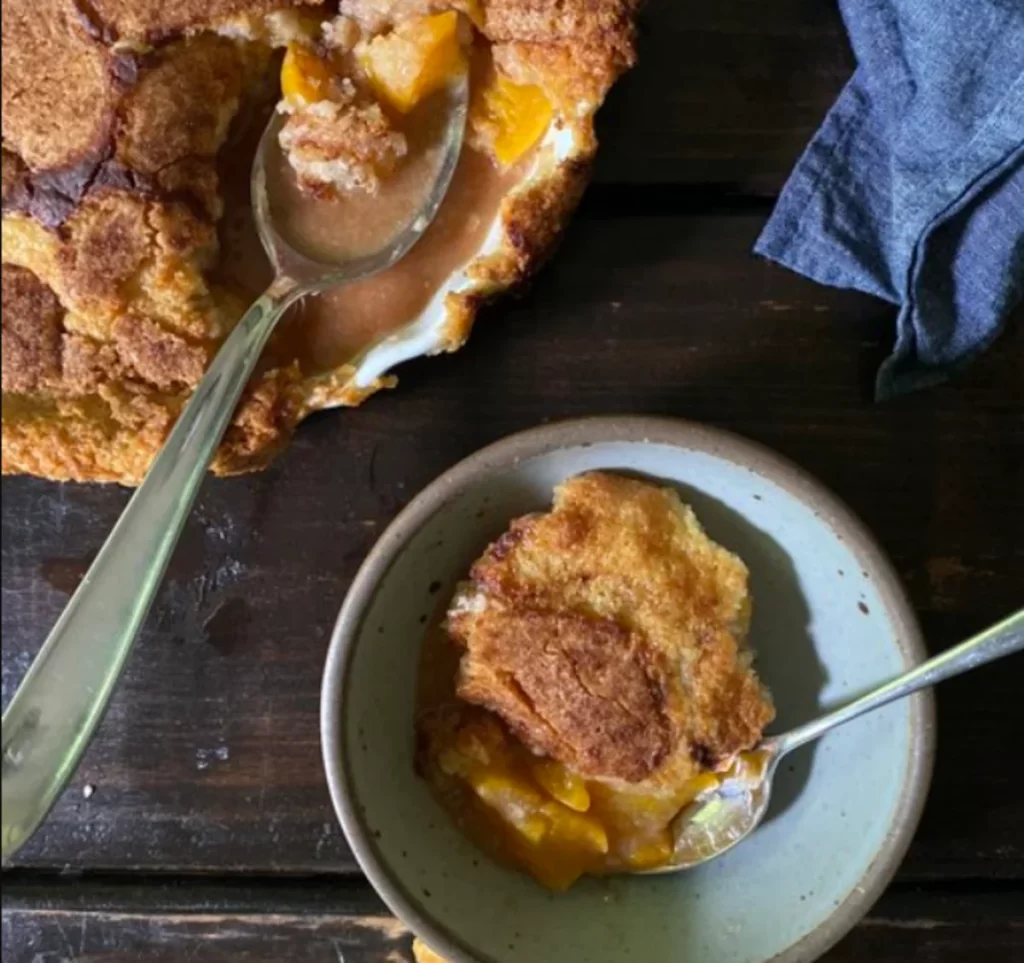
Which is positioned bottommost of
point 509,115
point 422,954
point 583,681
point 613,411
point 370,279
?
point 422,954

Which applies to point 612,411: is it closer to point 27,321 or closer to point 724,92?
point 724,92

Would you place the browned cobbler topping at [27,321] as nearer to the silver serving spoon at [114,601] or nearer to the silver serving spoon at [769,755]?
the silver serving spoon at [114,601]

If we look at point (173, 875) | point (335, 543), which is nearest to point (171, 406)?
point (335, 543)

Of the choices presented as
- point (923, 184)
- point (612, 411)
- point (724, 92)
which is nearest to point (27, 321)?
point (612, 411)

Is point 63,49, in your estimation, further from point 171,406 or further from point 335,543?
point 335,543

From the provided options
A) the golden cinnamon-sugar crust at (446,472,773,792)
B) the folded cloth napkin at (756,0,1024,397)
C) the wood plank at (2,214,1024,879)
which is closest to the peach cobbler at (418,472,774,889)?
the golden cinnamon-sugar crust at (446,472,773,792)

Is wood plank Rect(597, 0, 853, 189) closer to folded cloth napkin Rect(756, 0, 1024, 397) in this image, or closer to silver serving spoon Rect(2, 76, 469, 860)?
folded cloth napkin Rect(756, 0, 1024, 397)

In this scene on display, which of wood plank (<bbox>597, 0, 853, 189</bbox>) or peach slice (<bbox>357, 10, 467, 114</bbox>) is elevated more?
peach slice (<bbox>357, 10, 467, 114</bbox>)
